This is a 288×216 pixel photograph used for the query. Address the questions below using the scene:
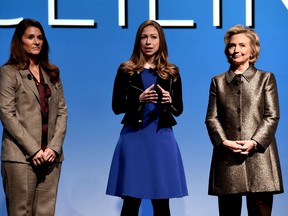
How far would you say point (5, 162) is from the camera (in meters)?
3.48

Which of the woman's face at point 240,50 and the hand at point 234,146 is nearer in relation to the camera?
the hand at point 234,146

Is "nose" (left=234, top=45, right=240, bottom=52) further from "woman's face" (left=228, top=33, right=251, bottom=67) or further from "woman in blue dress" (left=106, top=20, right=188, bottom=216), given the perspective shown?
"woman in blue dress" (left=106, top=20, right=188, bottom=216)

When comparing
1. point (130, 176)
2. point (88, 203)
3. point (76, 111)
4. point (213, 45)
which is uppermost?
point (213, 45)

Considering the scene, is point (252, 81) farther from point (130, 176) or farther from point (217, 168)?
point (130, 176)

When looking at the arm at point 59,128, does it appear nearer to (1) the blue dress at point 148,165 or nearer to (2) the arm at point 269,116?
(1) the blue dress at point 148,165

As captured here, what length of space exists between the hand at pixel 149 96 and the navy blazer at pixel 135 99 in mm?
75

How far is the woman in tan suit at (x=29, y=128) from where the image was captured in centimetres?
346

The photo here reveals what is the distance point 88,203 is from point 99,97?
787 millimetres

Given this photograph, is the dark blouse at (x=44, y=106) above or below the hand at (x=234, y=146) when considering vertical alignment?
above

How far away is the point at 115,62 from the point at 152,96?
1.19 metres

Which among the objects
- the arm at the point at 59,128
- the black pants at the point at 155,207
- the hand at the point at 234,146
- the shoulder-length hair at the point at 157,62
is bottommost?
the black pants at the point at 155,207

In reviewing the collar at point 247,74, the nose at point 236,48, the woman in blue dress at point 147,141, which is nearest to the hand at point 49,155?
the woman in blue dress at point 147,141

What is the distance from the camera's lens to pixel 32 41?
364 cm

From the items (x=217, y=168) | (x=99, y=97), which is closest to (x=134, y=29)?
(x=99, y=97)
